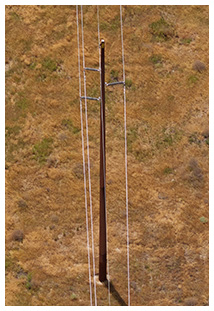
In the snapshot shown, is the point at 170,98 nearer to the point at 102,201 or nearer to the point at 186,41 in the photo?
the point at 186,41

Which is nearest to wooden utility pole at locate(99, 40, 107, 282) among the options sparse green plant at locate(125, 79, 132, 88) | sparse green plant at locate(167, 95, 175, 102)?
sparse green plant at locate(167, 95, 175, 102)

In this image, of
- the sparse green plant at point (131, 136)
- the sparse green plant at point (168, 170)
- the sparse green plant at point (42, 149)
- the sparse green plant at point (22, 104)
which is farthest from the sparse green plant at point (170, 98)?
the sparse green plant at point (22, 104)

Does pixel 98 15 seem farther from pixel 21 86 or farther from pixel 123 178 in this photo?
pixel 123 178

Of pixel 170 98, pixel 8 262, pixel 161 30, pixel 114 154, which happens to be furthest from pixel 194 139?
pixel 8 262

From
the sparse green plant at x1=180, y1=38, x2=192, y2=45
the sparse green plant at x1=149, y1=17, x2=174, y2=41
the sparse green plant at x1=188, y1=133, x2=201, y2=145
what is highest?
the sparse green plant at x1=149, y1=17, x2=174, y2=41

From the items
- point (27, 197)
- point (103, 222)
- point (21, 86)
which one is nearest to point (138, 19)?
point (21, 86)

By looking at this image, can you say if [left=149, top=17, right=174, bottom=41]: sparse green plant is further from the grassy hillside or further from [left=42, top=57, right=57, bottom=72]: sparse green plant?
[left=42, top=57, right=57, bottom=72]: sparse green plant

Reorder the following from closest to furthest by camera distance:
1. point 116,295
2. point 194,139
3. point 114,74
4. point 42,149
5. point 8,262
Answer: point 116,295 → point 8,262 → point 42,149 → point 194,139 → point 114,74
